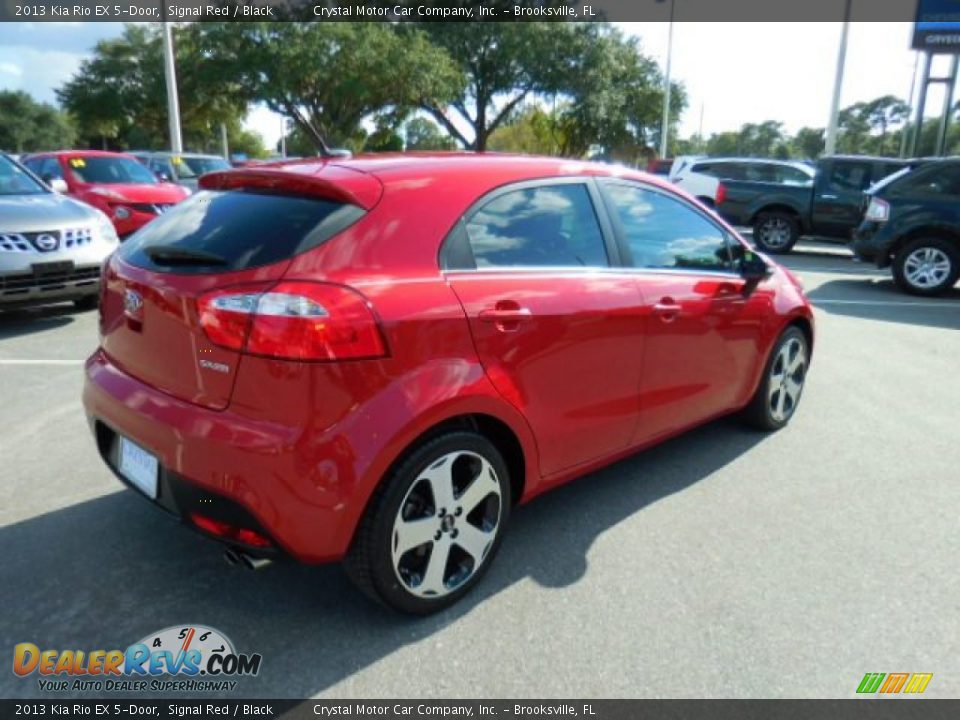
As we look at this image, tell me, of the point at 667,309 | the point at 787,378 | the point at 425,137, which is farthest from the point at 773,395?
the point at 425,137

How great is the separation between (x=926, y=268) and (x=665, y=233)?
800 centimetres

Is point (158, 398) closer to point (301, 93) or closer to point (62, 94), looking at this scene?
point (301, 93)

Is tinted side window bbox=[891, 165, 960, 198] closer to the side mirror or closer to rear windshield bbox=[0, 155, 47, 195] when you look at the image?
the side mirror

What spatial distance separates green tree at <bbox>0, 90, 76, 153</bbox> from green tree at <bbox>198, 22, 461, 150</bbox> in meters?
47.5

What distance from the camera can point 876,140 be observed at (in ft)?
318

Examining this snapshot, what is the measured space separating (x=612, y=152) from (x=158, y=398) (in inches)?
1653

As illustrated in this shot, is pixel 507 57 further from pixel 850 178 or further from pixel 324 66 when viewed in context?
pixel 850 178

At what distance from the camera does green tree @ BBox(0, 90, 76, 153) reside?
2633 inches

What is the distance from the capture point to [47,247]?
6320mm

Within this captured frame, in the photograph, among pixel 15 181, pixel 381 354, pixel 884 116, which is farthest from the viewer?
pixel 884 116

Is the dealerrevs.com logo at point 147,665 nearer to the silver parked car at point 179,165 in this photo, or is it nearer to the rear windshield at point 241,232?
the rear windshield at point 241,232

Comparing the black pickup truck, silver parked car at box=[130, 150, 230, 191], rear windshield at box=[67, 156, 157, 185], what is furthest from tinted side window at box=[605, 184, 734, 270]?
silver parked car at box=[130, 150, 230, 191]

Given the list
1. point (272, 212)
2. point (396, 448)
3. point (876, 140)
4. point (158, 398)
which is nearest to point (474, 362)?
point (396, 448)

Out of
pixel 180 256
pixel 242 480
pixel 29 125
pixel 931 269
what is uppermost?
pixel 29 125
